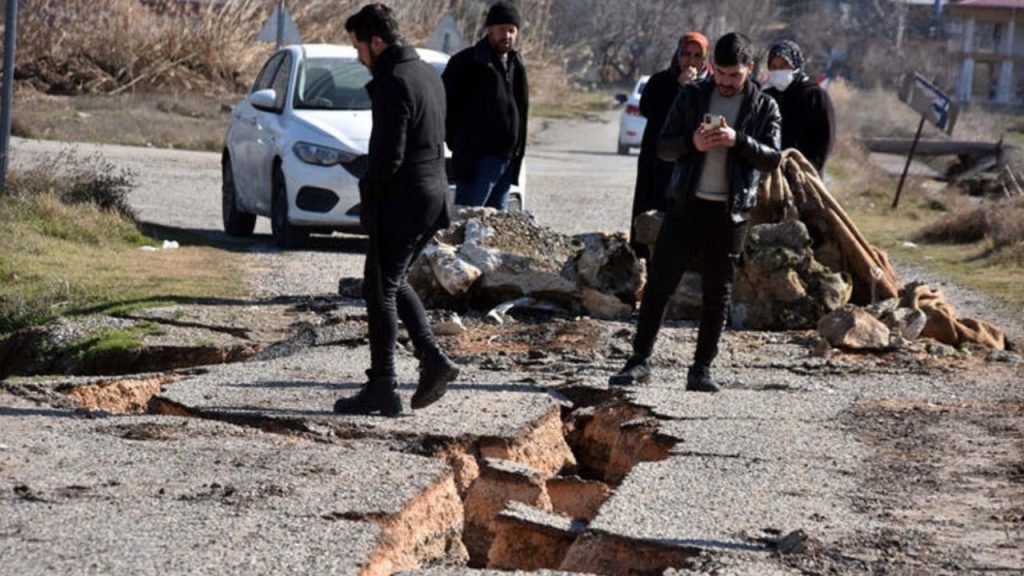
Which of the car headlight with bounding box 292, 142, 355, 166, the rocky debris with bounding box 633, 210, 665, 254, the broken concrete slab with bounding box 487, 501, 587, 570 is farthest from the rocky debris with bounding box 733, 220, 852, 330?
the broken concrete slab with bounding box 487, 501, 587, 570

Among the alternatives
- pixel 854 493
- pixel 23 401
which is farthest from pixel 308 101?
pixel 854 493

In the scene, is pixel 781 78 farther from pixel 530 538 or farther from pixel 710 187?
pixel 530 538

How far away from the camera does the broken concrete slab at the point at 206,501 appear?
5.40m

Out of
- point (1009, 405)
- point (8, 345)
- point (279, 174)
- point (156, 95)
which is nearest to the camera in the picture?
point (1009, 405)

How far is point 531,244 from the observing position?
11.7 m

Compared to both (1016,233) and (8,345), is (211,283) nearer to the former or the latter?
(8,345)

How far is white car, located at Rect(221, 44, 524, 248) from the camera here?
14.2m

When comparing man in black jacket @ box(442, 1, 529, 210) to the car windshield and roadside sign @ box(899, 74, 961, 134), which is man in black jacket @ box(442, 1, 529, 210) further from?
roadside sign @ box(899, 74, 961, 134)

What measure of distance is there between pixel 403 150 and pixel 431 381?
39.3 inches

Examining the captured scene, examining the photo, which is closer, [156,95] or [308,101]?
[308,101]

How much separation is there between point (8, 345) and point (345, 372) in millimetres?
2460

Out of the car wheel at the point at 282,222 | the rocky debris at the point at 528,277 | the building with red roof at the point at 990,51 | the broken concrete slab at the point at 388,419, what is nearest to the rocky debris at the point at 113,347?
the broken concrete slab at the point at 388,419

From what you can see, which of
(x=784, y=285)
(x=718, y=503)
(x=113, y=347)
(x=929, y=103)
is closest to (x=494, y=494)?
(x=718, y=503)

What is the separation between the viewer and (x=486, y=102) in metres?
11.3
